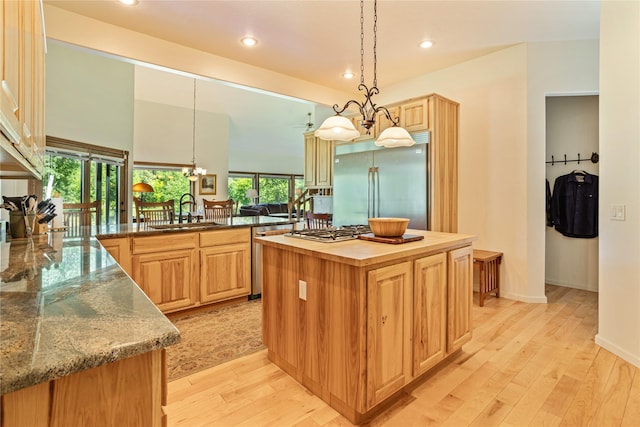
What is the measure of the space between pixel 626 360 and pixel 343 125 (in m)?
2.63

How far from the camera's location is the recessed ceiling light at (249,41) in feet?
11.3

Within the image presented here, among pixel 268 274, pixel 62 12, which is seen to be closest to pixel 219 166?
pixel 62 12

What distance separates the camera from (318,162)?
6094mm

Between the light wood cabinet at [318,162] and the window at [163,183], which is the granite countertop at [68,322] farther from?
the window at [163,183]

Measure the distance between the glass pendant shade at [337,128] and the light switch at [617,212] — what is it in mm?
2062

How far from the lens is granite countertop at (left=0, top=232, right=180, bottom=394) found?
629 millimetres

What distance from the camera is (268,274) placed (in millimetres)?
2309

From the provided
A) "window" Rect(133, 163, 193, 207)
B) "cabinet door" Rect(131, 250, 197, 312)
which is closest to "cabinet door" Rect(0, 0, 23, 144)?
"cabinet door" Rect(131, 250, 197, 312)

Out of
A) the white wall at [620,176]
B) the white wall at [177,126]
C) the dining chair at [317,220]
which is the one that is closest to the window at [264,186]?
the white wall at [177,126]

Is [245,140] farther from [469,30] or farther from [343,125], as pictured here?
[343,125]

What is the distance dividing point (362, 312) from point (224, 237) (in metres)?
2.20

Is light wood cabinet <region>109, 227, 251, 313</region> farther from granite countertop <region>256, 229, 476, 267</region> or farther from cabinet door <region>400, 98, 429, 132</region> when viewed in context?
cabinet door <region>400, 98, 429, 132</region>

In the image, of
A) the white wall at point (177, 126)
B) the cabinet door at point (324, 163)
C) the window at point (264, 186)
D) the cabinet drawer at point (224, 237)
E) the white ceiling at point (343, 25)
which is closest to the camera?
the white ceiling at point (343, 25)

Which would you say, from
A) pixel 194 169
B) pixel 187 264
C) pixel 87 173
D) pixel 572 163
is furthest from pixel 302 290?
pixel 194 169
